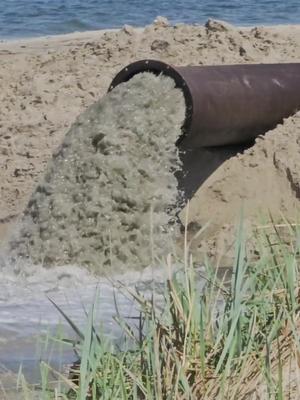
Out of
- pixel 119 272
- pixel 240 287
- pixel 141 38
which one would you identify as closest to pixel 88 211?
pixel 119 272

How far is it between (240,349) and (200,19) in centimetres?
1441

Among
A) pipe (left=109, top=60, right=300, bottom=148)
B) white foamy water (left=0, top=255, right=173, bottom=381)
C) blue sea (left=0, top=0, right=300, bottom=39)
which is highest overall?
pipe (left=109, top=60, right=300, bottom=148)

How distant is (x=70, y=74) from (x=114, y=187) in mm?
1946

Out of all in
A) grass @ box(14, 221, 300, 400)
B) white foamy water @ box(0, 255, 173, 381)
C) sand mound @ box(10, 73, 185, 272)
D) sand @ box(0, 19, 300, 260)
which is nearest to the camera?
grass @ box(14, 221, 300, 400)

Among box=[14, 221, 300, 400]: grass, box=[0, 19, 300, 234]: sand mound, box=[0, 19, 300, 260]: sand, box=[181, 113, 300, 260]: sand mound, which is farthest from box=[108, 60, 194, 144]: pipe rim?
box=[14, 221, 300, 400]: grass

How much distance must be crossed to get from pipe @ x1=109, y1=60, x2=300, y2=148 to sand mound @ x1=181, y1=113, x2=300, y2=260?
135 mm

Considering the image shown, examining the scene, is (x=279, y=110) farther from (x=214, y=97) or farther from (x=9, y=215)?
(x=9, y=215)

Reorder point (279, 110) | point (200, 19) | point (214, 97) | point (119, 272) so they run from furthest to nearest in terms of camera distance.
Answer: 1. point (200, 19)
2. point (279, 110)
3. point (214, 97)
4. point (119, 272)

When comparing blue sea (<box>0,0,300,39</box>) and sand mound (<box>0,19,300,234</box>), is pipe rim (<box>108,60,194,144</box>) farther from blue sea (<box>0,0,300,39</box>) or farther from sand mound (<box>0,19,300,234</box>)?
blue sea (<box>0,0,300,39</box>)

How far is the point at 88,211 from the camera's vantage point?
6.79 meters

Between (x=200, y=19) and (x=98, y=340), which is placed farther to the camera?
(x=200, y=19)

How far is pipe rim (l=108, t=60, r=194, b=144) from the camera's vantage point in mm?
6922

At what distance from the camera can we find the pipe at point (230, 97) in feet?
22.9

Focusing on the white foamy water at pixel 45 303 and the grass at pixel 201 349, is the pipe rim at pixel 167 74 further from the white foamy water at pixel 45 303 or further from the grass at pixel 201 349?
the grass at pixel 201 349
